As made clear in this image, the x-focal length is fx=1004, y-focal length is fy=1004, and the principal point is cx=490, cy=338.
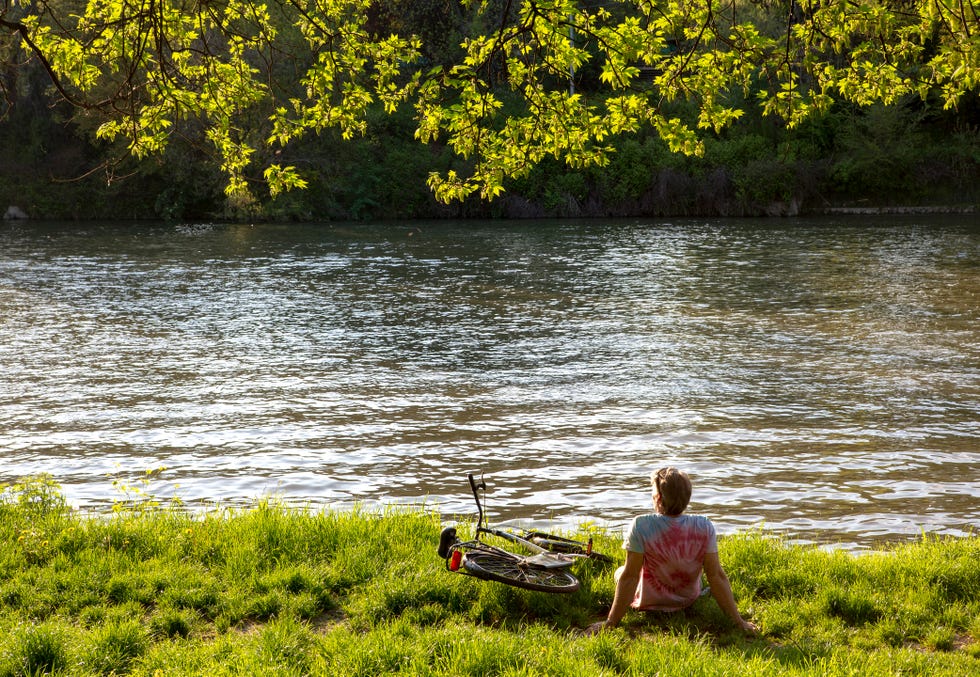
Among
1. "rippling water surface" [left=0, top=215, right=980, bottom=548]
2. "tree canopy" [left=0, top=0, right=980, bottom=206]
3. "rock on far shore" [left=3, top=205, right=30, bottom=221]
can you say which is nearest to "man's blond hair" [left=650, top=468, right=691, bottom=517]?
"rippling water surface" [left=0, top=215, right=980, bottom=548]

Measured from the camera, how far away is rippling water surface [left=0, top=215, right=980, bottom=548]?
1000 centimetres

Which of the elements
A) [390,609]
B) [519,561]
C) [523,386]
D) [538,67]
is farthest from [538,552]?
[523,386]

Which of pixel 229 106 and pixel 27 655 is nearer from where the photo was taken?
pixel 27 655

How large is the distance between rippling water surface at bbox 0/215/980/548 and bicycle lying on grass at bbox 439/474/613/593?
1.97 meters

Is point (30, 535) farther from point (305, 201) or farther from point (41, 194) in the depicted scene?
point (41, 194)

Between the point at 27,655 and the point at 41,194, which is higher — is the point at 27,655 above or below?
below

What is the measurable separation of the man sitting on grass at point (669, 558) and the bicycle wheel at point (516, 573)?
0.36m

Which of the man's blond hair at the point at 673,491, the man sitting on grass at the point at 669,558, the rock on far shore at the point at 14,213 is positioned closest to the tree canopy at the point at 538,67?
the man's blond hair at the point at 673,491

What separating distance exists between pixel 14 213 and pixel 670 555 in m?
60.7

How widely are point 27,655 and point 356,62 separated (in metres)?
6.95

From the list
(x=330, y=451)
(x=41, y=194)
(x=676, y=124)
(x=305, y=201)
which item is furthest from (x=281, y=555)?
(x=41, y=194)

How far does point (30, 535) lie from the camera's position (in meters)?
7.27

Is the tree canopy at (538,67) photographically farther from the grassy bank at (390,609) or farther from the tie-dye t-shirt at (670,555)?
the tie-dye t-shirt at (670,555)

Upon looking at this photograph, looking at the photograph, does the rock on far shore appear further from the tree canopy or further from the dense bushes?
the tree canopy
